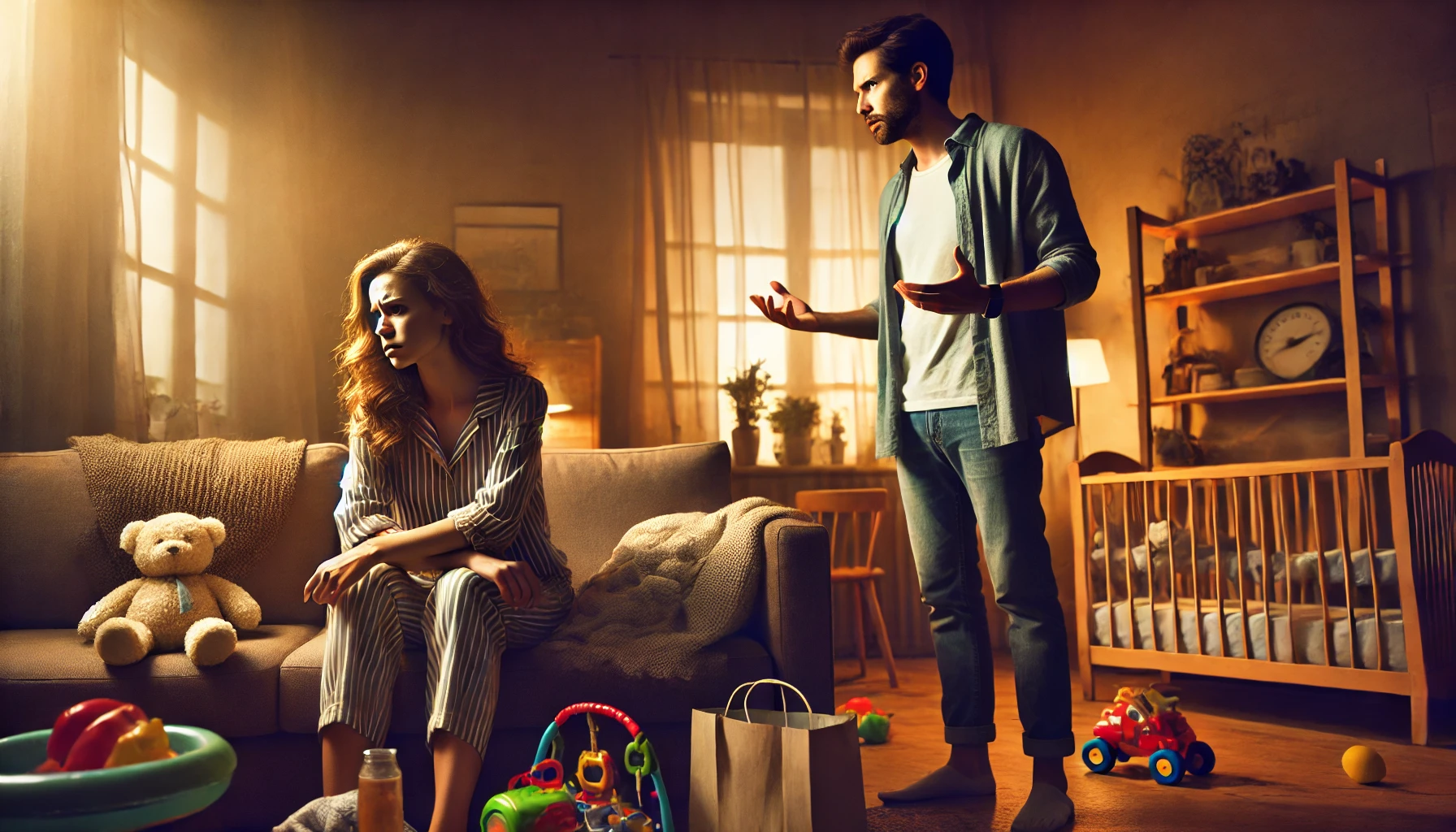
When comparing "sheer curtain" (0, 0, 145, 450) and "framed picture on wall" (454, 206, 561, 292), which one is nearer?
"sheer curtain" (0, 0, 145, 450)

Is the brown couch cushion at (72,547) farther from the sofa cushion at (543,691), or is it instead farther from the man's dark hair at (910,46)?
the man's dark hair at (910,46)

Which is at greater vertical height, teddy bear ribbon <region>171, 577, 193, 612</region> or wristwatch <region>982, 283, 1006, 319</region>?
wristwatch <region>982, 283, 1006, 319</region>

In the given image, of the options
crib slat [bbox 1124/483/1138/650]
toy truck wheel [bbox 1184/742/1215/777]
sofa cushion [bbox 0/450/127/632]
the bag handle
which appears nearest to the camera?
the bag handle

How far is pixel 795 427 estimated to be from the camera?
4.45 metres

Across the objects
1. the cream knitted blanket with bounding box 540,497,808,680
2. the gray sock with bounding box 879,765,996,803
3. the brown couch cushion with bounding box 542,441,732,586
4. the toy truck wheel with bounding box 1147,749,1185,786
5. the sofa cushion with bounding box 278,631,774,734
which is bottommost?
the toy truck wheel with bounding box 1147,749,1185,786

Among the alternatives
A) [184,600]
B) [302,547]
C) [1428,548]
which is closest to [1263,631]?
[1428,548]

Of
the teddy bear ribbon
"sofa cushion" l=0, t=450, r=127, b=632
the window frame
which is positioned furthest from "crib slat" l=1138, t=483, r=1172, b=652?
the window frame

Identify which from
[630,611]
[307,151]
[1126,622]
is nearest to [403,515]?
[630,611]

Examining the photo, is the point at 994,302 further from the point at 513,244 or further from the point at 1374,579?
the point at 513,244

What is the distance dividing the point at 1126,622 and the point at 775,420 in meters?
1.77

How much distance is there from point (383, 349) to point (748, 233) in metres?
2.98

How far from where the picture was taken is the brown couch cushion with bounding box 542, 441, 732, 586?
223cm

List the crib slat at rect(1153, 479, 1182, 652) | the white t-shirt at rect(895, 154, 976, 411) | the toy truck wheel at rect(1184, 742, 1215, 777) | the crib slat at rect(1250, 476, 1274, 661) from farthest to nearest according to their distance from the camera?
the crib slat at rect(1153, 479, 1182, 652) < the crib slat at rect(1250, 476, 1274, 661) < the toy truck wheel at rect(1184, 742, 1215, 777) < the white t-shirt at rect(895, 154, 976, 411)

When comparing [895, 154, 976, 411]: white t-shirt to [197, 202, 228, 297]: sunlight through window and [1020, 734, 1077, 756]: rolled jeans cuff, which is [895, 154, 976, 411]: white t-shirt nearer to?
[1020, 734, 1077, 756]: rolled jeans cuff
